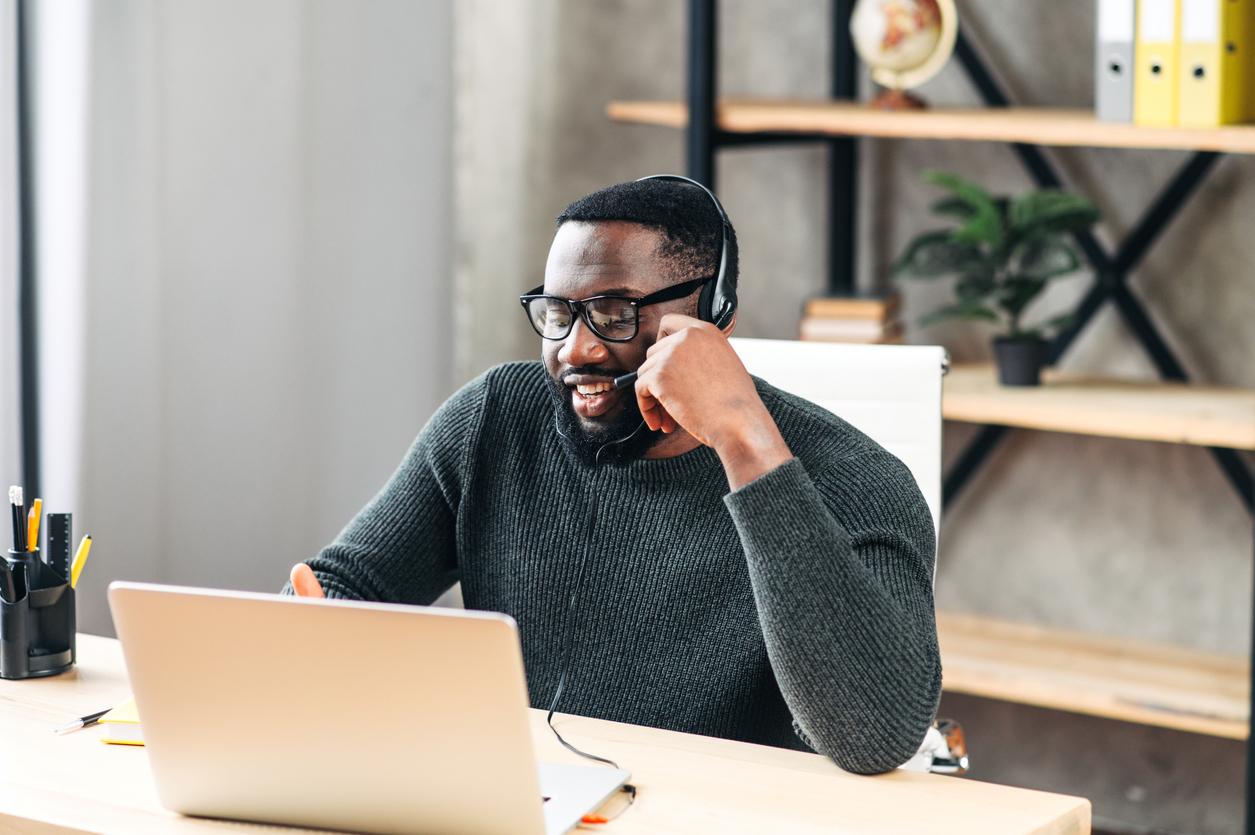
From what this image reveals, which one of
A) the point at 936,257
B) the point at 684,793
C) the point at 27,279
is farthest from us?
the point at 936,257

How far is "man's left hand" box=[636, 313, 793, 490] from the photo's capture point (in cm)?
104

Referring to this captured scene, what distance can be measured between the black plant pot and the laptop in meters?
1.37

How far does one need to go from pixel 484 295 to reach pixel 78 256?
35.2 inches

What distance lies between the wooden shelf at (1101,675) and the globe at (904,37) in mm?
847

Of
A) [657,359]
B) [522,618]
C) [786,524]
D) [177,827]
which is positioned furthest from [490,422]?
[177,827]

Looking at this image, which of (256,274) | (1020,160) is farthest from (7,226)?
(1020,160)

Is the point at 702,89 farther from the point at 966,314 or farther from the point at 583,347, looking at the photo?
the point at 583,347

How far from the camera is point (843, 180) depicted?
2326mm

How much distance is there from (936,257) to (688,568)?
98 centimetres

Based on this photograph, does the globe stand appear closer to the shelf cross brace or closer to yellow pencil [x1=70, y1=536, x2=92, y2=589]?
the shelf cross brace

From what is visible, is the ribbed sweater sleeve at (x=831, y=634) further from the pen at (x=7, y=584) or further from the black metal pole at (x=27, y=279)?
the black metal pole at (x=27, y=279)

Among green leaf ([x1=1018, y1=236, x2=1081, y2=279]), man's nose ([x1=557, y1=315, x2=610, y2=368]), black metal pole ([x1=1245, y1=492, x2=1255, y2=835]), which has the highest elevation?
green leaf ([x1=1018, y1=236, x2=1081, y2=279])

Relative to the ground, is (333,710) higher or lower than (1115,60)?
lower

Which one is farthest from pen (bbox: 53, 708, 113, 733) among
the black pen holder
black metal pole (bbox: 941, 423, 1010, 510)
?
black metal pole (bbox: 941, 423, 1010, 510)
